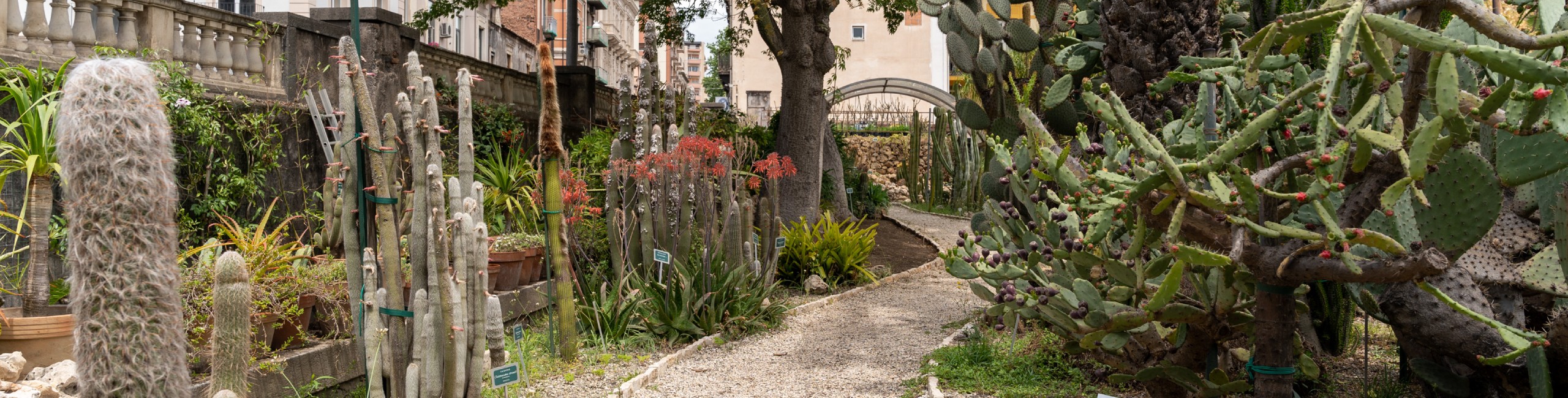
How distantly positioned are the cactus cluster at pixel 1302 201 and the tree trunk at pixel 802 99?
19.9ft

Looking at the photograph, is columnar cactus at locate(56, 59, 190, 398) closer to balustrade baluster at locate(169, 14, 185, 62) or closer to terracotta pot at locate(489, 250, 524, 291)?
terracotta pot at locate(489, 250, 524, 291)

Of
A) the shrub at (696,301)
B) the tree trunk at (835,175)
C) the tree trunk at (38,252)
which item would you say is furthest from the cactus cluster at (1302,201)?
the tree trunk at (835,175)

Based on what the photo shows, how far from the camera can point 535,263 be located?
6664 millimetres

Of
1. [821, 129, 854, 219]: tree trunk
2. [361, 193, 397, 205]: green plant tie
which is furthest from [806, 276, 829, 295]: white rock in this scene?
[361, 193, 397, 205]: green plant tie

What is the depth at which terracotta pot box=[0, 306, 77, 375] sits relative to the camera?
144 inches

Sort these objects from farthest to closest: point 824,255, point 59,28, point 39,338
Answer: point 824,255, point 59,28, point 39,338

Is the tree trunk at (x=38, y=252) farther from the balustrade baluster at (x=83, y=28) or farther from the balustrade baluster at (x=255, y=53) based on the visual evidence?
the balustrade baluster at (x=255, y=53)

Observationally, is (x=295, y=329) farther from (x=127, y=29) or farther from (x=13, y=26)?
(x=127, y=29)

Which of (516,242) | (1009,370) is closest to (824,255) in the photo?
(516,242)

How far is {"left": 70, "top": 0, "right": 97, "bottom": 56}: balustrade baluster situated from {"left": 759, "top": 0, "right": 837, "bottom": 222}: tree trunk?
6106mm

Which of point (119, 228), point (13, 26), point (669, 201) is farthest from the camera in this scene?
point (669, 201)

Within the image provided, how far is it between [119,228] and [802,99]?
356 inches

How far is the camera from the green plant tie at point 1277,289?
290 centimetres

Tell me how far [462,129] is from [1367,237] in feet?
9.51
